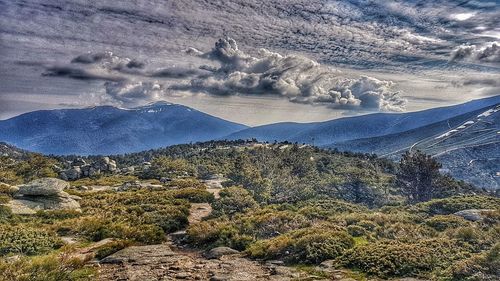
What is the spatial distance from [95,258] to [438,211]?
3019 cm

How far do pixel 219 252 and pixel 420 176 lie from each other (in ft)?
155

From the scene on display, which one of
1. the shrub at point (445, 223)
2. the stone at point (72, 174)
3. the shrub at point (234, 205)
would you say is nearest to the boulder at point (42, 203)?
the shrub at point (234, 205)

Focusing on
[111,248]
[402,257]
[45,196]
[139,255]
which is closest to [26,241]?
[111,248]

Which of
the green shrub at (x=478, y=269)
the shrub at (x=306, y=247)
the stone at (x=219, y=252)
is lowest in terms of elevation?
the stone at (x=219, y=252)

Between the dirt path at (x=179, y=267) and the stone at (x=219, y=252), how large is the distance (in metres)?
0.32

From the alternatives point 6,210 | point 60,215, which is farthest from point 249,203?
point 6,210

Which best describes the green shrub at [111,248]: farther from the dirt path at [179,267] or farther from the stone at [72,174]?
the stone at [72,174]

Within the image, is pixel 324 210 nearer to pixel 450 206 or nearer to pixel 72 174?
pixel 450 206

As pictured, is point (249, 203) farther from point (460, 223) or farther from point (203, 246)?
point (460, 223)

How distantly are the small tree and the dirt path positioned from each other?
46625 mm

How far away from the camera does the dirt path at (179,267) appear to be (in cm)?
1483

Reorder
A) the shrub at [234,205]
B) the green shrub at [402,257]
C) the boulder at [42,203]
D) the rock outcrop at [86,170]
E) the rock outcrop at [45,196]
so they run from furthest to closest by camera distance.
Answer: the rock outcrop at [86,170]
the shrub at [234,205]
the rock outcrop at [45,196]
the boulder at [42,203]
the green shrub at [402,257]

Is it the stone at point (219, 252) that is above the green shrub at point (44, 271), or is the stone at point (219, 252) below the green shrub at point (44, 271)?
below

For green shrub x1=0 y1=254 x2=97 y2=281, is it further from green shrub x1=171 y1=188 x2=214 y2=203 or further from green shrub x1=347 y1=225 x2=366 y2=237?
green shrub x1=171 y1=188 x2=214 y2=203
